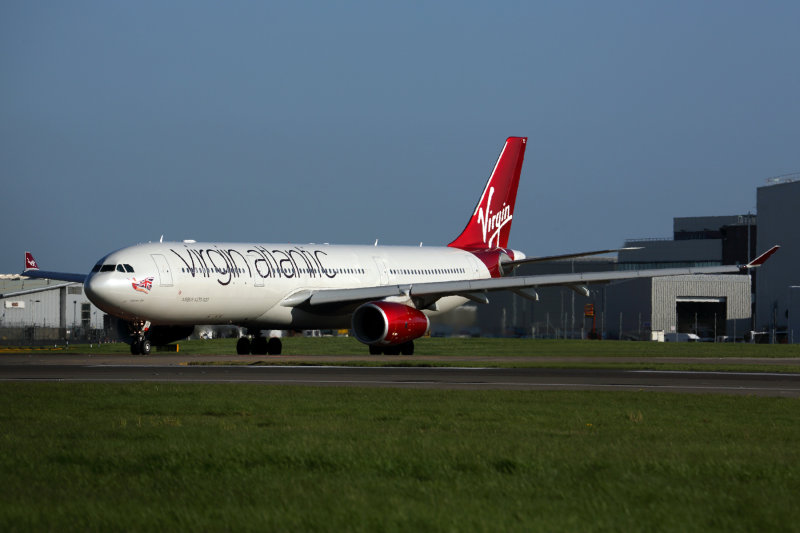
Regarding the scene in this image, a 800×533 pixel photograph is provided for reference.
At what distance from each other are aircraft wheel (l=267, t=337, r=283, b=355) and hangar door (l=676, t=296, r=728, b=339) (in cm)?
5219

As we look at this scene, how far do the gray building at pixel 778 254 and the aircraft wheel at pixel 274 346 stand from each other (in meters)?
53.8

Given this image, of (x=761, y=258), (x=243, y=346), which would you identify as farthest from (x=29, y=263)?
(x=761, y=258)

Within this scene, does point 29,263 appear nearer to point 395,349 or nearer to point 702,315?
point 395,349

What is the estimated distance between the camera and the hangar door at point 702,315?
8962 cm

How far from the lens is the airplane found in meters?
36.6

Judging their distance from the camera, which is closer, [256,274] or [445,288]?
[256,274]

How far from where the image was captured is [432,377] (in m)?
25.5

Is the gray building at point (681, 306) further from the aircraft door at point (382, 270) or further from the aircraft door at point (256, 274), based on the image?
the aircraft door at point (256, 274)

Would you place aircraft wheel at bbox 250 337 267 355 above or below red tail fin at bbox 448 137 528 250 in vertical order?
below

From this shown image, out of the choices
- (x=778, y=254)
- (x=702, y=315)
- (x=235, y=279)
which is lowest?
(x=702, y=315)

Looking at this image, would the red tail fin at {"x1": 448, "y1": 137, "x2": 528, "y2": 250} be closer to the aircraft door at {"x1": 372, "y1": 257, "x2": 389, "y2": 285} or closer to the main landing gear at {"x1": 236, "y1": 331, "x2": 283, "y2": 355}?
the aircraft door at {"x1": 372, "y1": 257, "x2": 389, "y2": 285}

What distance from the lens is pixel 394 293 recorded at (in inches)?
1572

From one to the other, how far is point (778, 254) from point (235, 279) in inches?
2538

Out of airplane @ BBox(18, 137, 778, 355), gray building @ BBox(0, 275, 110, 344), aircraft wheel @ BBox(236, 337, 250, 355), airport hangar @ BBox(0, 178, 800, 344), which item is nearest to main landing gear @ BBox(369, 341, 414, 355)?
airplane @ BBox(18, 137, 778, 355)
